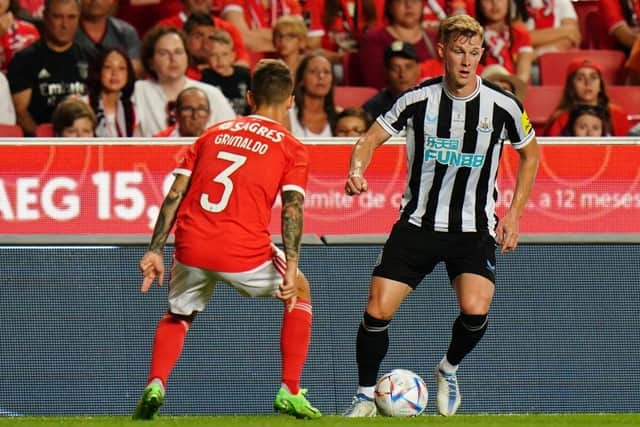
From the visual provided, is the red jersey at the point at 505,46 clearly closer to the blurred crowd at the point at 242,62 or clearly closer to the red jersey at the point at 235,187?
the blurred crowd at the point at 242,62

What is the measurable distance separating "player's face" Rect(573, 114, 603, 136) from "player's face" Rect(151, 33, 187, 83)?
318 centimetres

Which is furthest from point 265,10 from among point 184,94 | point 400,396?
point 400,396

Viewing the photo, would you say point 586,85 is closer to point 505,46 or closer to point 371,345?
point 505,46

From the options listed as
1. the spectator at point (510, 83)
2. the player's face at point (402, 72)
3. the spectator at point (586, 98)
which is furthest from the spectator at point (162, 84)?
the spectator at point (586, 98)

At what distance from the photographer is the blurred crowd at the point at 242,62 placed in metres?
12.3

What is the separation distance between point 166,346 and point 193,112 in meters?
4.50

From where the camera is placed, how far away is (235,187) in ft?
24.1

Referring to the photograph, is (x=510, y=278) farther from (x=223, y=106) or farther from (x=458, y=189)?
(x=223, y=106)

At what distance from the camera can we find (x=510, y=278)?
958cm

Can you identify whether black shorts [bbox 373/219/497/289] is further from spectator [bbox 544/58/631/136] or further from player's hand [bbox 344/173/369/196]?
spectator [bbox 544/58/631/136]

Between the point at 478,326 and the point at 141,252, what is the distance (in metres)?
2.38

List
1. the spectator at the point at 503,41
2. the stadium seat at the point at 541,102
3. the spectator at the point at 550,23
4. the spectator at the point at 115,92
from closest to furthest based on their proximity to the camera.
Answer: the spectator at the point at 115,92
the stadium seat at the point at 541,102
the spectator at the point at 503,41
the spectator at the point at 550,23

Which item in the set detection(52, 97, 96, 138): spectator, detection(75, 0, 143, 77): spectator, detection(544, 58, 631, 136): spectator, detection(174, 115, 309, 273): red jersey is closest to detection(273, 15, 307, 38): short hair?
detection(75, 0, 143, 77): spectator

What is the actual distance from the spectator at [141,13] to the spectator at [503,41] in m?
2.93
